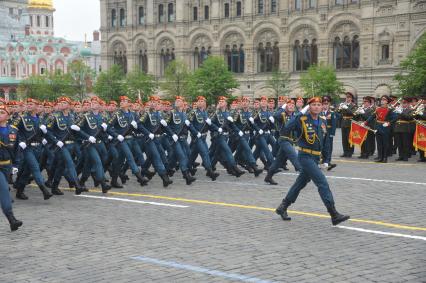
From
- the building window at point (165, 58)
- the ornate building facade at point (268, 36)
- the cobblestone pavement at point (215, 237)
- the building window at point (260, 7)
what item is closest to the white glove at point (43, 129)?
the cobblestone pavement at point (215, 237)

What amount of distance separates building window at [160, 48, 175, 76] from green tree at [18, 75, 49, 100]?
17197 millimetres

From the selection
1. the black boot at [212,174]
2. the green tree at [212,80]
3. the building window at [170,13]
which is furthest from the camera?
the building window at [170,13]

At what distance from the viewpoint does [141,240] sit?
29.1ft

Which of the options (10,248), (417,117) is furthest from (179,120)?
(417,117)

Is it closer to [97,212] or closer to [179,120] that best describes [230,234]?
[97,212]

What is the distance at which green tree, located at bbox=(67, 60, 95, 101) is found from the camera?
73.8 metres

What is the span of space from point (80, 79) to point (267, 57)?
27714 millimetres

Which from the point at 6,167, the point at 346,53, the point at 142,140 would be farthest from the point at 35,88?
the point at 6,167

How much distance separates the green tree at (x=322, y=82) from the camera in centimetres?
4697

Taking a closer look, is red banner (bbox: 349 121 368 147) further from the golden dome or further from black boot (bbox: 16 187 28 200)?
the golden dome

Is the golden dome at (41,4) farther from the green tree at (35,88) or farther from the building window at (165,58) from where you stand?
the building window at (165,58)

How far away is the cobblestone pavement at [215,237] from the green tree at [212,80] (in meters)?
39.7

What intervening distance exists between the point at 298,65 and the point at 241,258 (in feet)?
158

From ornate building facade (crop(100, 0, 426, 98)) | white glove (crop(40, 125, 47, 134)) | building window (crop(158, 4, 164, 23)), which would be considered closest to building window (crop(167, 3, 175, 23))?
ornate building facade (crop(100, 0, 426, 98))
